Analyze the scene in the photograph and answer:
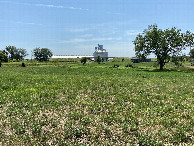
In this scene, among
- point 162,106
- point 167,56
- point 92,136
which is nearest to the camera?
point 92,136

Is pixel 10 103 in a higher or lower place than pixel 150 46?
lower

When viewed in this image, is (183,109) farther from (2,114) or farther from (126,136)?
(2,114)

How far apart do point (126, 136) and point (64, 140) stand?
2.78 metres

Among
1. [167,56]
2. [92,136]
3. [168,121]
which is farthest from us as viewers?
[167,56]

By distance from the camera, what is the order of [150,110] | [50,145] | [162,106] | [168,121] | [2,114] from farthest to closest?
[162,106]
[150,110]
[2,114]
[168,121]
[50,145]

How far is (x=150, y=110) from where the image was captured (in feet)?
35.6

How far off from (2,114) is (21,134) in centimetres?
334

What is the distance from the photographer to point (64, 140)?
7109 mm

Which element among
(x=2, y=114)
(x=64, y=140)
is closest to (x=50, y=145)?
(x=64, y=140)

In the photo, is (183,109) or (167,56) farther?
(167,56)

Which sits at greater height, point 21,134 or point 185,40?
point 185,40

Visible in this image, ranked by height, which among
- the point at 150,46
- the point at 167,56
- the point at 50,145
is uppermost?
the point at 150,46

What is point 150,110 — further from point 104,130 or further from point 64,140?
point 64,140

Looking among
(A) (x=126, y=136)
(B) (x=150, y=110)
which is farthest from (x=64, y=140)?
(B) (x=150, y=110)
